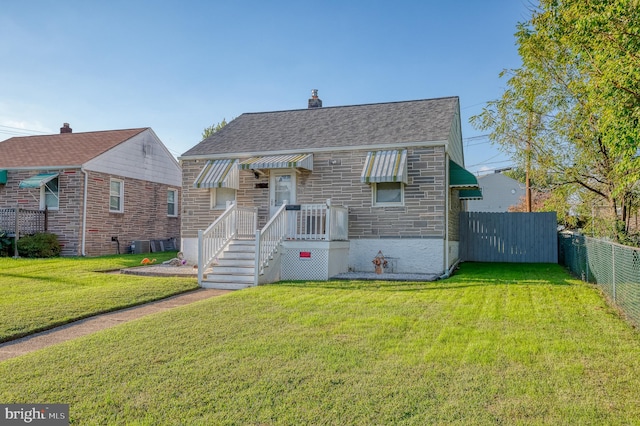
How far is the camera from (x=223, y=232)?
11.9 meters

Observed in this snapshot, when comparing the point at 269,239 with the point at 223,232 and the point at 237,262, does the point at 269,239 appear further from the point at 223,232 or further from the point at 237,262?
the point at 223,232

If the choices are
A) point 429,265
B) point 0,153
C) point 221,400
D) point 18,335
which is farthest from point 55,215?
point 221,400

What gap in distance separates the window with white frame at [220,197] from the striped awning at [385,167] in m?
4.41

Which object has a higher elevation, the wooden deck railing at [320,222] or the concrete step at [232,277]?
the wooden deck railing at [320,222]

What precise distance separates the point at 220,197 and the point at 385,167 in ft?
18.1

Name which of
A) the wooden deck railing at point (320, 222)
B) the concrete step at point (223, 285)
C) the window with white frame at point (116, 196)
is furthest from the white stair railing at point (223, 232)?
the window with white frame at point (116, 196)

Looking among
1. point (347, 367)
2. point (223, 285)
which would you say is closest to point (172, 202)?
point (223, 285)

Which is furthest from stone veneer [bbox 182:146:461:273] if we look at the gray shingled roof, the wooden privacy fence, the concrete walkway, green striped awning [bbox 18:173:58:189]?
green striped awning [bbox 18:173:58:189]

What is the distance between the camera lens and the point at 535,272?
42.8ft

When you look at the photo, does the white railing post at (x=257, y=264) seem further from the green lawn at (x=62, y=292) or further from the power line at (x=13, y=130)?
the power line at (x=13, y=130)

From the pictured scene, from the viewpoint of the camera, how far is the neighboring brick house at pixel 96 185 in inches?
690

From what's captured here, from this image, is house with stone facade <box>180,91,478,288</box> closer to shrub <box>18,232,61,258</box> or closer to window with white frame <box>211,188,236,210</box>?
window with white frame <box>211,188,236,210</box>

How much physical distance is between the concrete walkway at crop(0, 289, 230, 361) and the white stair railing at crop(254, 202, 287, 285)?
169cm

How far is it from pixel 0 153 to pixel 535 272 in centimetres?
2217
